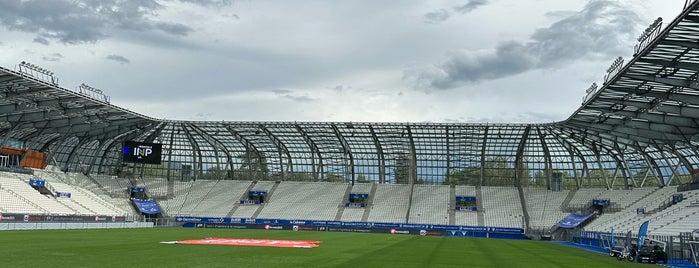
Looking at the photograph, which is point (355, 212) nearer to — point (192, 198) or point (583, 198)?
point (192, 198)

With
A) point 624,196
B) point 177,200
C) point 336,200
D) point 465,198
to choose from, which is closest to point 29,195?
point 177,200

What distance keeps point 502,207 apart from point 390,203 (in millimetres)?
15825

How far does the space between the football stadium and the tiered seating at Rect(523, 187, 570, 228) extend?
29 cm

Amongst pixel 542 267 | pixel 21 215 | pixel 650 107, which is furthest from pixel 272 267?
pixel 21 215

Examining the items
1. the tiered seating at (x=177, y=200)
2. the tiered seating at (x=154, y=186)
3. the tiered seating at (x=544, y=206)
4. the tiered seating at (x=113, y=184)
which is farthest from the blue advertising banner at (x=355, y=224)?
the tiered seating at (x=113, y=184)

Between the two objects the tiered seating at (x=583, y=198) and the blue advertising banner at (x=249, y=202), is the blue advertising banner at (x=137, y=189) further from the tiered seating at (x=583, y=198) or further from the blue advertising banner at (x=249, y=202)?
the tiered seating at (x=583, y=198)

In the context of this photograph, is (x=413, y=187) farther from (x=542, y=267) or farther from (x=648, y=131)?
(x=542, y=267)

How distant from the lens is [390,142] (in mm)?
81062

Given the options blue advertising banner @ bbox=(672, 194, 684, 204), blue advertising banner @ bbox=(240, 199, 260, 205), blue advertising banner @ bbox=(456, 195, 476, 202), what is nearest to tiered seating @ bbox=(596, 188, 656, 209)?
blue advertising banner @ bbox=(672, 194, 684, 204)

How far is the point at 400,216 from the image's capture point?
275 feet

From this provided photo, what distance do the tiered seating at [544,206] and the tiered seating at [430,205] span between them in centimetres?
1144

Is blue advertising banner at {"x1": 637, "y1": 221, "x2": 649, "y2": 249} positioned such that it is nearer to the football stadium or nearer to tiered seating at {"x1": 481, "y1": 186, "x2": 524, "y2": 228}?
the football stadium

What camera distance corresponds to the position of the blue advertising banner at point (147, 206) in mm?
84875

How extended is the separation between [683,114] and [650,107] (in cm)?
225
